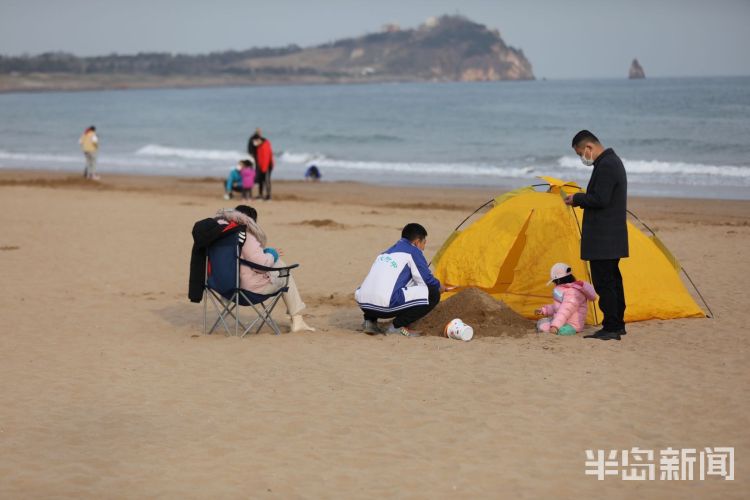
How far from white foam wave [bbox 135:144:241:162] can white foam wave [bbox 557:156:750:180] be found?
14243 mm

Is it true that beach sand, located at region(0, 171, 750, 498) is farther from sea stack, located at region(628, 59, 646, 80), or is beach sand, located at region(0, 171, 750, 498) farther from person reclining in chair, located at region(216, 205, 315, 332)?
sea stack, located at region(628, 59, 646, 80)

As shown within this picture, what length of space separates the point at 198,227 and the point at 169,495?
3.51 m

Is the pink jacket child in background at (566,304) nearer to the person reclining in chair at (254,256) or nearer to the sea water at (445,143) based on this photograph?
the person reclining in chair at (254,256)

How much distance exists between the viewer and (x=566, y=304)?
8625 mm

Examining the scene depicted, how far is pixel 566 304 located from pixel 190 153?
121 feet

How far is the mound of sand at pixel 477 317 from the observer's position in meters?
8.64

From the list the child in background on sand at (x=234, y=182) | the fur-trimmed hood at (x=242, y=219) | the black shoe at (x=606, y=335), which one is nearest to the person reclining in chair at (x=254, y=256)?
the fur-trimmed hood at (x=242, y=219)

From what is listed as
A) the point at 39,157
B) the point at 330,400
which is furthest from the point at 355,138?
the point at 330,400

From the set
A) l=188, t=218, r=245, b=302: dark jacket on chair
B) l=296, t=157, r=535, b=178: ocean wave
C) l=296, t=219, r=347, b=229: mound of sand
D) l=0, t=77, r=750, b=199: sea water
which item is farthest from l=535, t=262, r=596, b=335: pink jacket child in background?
l=296, t=157, r=535, b=178: ocean wave

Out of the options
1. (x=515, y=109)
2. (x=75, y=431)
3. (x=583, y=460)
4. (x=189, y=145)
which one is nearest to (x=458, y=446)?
(x=583, y=460)

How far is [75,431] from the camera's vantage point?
6.16 metres

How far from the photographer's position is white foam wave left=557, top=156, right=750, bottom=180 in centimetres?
2892

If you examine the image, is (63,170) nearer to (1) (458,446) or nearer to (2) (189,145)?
(2) (189,145)

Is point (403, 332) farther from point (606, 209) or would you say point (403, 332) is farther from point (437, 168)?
point (437, 168)
